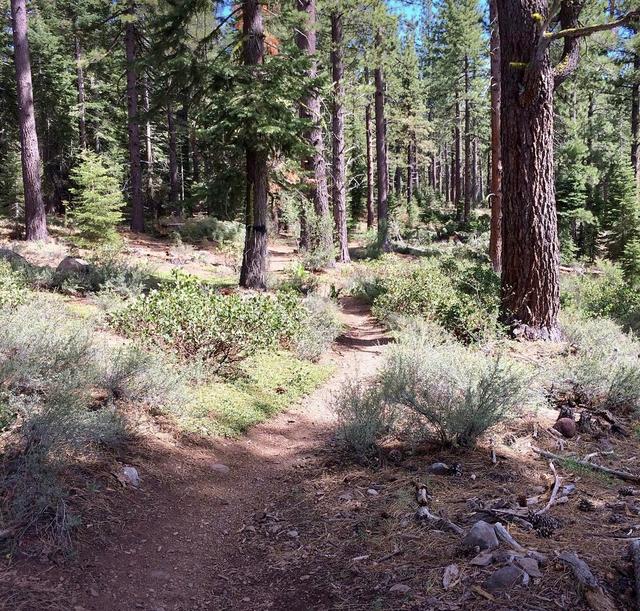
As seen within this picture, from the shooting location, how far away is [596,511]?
3133mm

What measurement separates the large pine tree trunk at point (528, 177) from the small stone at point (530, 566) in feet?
16.8

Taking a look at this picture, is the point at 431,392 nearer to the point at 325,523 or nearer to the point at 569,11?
the point at 325,523

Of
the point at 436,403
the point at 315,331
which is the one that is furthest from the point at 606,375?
the point at 315,331

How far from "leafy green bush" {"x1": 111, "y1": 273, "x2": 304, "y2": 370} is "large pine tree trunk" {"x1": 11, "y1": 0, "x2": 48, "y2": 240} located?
1158 cm

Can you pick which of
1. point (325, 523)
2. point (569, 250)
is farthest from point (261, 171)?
point (569, 250)

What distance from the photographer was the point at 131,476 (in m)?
3.92

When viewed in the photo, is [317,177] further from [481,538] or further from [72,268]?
[481,538]

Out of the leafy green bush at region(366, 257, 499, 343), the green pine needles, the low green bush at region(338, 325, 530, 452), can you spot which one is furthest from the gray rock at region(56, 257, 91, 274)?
the low green bush at region(338, 325, 530, 452)

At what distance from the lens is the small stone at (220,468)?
4.47 meters

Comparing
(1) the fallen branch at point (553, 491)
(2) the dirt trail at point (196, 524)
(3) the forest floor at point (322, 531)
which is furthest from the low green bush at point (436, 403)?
(2) the dirt trail at point (196, 524)

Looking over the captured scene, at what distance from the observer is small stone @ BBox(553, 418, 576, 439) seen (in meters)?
4.45

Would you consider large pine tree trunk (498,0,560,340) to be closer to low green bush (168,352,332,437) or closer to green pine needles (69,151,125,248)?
low green bush (168,352,332,437)

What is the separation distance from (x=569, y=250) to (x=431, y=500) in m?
24.5

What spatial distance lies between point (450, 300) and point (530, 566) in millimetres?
6649
